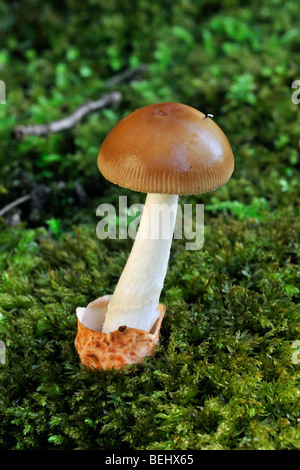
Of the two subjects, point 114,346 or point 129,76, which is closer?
point 114,346

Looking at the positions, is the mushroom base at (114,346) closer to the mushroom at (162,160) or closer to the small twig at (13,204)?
the mushroom at (162,160)

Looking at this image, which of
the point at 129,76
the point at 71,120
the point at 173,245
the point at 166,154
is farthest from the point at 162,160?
the point at 129,76

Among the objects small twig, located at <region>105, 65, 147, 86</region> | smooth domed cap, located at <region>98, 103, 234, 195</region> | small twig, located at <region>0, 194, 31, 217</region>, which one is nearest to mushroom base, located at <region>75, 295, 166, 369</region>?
smooth domed cap, located at <region>98, 103, 234, 195</region>

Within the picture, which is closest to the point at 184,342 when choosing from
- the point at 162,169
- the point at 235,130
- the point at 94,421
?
the point at 94,421

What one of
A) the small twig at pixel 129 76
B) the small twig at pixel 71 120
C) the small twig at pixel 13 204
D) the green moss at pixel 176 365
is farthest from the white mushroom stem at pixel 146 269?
the small twig at pixel 129 76

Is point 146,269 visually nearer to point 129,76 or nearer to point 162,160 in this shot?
point 162,160

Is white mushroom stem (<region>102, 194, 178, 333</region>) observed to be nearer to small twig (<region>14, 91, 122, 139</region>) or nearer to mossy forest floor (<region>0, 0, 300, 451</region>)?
mossy forest floor (<region>0, 0, 300, 451</region>)

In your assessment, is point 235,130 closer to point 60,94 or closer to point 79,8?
→ point 60,94
